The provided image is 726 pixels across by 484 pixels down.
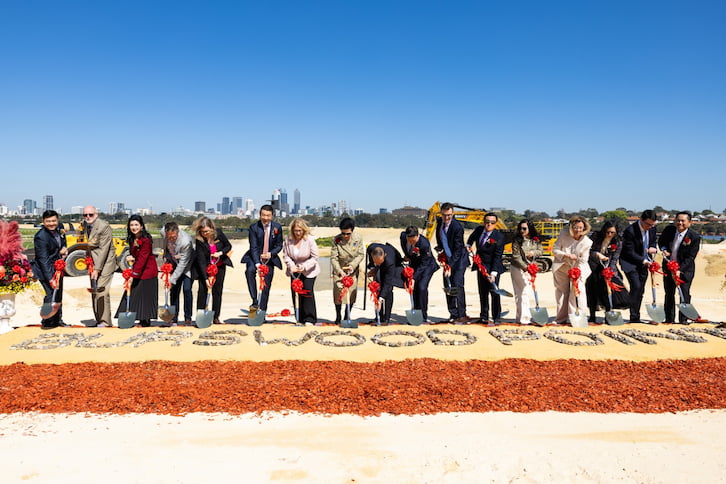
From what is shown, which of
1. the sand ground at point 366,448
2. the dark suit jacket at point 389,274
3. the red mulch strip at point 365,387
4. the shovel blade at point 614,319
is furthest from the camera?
the dark suit jacket at point 389,274

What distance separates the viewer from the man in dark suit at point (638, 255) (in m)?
7.88

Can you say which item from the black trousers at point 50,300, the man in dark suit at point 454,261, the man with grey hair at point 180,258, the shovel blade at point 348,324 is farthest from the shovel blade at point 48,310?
the man in dark suit at point 454,261

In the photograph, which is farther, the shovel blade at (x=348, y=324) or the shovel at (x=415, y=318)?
the shovel at (x=415, y=318)

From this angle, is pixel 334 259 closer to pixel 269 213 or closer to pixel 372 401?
pixel 269 213

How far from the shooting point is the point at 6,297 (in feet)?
23.6

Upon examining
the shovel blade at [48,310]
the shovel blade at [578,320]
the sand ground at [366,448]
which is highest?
the shovel blade at [48,310]

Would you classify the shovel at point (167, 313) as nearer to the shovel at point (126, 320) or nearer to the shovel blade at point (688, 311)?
the shovel at point (126, 320)

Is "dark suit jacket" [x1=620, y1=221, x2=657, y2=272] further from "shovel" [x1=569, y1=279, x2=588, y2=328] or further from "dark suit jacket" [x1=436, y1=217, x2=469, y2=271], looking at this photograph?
"dark suit jacket" [x1=436, y1=217, x2=469, y2=271]

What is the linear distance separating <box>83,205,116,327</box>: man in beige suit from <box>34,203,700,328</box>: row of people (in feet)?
0.05

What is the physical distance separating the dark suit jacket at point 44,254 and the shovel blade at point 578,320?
8306 mm

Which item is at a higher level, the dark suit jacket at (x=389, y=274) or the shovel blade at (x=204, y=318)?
the dark suit jacket at (x=389, y=274)

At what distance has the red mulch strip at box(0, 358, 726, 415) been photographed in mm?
4379

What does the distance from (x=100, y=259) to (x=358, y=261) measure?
13.7 ft

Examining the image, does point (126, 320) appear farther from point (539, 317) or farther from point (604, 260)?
point (604, 260)
